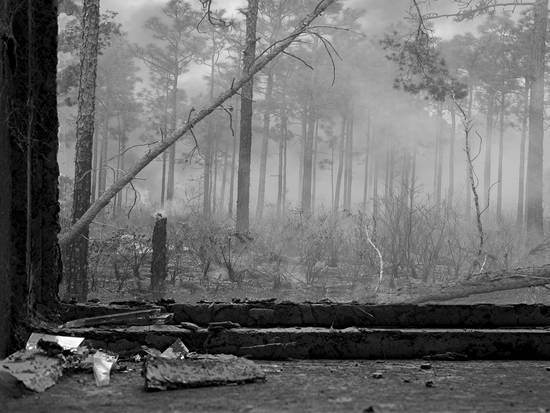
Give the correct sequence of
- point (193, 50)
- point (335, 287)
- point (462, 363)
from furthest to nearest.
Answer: point (193, 50) < point (335, 287) < point (462, 363)

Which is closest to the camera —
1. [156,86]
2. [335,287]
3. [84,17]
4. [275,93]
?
[84,17]

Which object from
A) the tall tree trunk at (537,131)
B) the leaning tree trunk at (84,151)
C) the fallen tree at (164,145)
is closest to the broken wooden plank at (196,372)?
the fallen tree at (164,145)

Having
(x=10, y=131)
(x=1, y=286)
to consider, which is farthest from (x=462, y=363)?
(x=10, y=131)

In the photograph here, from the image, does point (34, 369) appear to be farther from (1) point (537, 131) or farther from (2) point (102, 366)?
(1) point (537, 131)

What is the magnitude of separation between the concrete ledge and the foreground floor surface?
0.50 feet

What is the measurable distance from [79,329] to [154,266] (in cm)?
737

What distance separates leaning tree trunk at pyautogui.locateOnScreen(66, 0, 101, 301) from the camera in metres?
9.17

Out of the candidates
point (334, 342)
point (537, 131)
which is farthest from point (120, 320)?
point (537, 131)

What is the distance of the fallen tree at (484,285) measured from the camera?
22.1 ft

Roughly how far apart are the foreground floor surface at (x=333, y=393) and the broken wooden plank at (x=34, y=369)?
0.04 metres

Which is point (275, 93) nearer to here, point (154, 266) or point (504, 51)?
point (504, 51)

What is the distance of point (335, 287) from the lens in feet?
35.8

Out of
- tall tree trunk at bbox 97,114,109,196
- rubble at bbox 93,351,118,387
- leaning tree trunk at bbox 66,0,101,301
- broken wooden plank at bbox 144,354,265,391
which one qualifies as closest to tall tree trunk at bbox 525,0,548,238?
leaning tree trunk at bbox 66,0,101,301

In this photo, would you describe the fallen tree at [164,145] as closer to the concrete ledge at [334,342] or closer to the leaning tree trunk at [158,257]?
the leaning tree trunk at [158,257]
